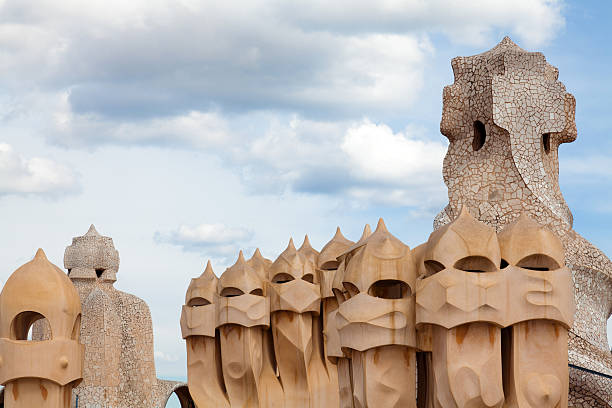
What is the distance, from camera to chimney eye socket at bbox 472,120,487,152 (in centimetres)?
1447

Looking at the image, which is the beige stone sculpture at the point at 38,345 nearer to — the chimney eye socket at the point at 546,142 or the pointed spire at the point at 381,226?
the pointed spire at the point at 381,226

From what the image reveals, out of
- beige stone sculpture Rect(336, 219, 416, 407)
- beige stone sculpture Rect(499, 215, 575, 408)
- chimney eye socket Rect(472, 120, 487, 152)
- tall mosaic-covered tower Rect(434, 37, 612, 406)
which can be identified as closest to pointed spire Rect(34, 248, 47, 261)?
beige stone sculpture Rect(336, 219, 416, 407)

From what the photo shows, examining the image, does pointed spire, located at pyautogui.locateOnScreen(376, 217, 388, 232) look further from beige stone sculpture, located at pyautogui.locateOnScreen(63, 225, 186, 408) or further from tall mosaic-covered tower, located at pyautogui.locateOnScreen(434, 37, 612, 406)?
beige stone sculpture, located at pyautogui.locateOnScreen(63, 225, 186, 408)

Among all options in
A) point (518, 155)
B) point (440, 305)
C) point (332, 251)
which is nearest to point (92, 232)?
point (332, 251)

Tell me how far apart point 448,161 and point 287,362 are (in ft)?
14.0

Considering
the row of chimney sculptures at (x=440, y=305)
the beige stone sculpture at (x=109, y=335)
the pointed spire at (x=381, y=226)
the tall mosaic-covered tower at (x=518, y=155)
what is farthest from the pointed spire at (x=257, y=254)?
the beige stone sculpture at (x=109, y=335)

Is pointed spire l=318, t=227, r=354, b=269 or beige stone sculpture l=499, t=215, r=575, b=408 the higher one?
pointed spire l=318, t=227, r=354, b=269

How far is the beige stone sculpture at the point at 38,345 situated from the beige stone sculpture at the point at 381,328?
417 cm

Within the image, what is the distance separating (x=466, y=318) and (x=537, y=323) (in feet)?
2.31

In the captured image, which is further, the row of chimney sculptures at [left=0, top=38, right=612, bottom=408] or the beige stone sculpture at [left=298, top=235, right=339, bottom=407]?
the beige stone sculpture at [left=298, top=235, right=339, bottom=407]

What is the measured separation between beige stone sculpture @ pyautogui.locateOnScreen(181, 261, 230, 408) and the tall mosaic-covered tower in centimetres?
397

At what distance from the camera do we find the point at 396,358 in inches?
343

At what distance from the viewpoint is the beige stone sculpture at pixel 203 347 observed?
12.8 meters

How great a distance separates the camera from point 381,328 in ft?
28.1
